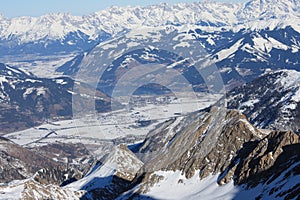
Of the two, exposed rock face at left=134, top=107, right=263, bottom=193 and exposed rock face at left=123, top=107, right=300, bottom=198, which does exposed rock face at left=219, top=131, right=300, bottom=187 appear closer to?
exposed rock face at left=123, top=107, right=300, bottom=198

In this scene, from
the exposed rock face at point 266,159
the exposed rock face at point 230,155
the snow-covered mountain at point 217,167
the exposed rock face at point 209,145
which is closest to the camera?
the snow-covered mountain at point 217,167

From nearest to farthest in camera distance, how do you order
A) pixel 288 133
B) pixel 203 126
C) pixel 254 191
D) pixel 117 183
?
1. pixel 254 191
2. pixel 288 133
3. pixel 203 126
4. pixel 117 183

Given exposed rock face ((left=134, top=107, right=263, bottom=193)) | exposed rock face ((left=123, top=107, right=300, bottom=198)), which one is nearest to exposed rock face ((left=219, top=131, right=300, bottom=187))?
exposed rock face ((left=123, top=107, right=300, bottom=198))

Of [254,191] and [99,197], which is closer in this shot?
[254,191]

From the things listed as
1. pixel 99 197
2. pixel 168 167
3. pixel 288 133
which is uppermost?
pixel 288 133

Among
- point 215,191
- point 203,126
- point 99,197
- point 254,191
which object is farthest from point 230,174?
point 99,197

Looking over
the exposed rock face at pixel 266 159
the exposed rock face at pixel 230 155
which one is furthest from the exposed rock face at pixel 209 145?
the exposed rock face at pixel 266 159

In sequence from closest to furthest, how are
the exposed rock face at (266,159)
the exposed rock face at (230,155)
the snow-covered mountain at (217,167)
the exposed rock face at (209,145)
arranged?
the snow-covered mountain at (217,167) → the exposed rock face at (230,155) → the exposed rock face at (266,159) → the exposed rock face at (209,145)

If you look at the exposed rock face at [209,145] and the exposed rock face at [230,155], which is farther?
the exposed rock face at [209,145]

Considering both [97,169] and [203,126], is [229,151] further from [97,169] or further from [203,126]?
[97,169]

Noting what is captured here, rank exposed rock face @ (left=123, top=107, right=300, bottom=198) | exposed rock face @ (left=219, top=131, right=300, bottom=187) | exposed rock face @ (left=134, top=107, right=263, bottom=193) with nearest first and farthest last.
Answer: exposed rock face @ (left=123, top=107, right=300, bottom=198) → exposed rock face @ (left=219, top=131, right=300, bottom=187) → exposed rock face @ (left=134, top=107, right=263, bottom=193)

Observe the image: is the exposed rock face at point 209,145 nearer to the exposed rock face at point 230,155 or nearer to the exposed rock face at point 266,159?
the exposed rock face at point 230,155
